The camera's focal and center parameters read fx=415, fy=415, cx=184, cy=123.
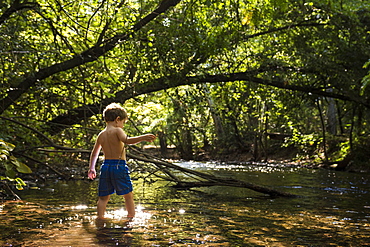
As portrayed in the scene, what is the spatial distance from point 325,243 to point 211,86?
890 centimetres

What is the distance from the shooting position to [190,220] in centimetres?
541

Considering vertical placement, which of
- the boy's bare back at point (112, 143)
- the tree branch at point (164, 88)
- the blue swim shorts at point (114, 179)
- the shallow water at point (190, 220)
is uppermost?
the tree branch at point (164, 88)

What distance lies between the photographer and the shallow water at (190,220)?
4172 mm

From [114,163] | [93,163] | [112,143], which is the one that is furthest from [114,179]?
[112,143]

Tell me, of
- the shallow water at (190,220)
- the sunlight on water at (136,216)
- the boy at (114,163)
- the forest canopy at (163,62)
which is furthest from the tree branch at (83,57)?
the sunlight on water at (136,216)

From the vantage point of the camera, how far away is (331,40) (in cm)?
1245

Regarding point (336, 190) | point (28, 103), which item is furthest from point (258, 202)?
point (28, 103)

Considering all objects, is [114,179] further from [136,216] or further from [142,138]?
[142,138]

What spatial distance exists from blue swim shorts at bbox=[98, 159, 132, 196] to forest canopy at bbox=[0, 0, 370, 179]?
6.15 ft

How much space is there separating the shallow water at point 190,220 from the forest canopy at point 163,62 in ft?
4.27

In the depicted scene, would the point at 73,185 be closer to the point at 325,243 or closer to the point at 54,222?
the point at 54,222

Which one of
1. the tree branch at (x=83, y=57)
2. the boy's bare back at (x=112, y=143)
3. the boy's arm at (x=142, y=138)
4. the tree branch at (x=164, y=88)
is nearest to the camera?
the boy's arm at (x=142, y=138)

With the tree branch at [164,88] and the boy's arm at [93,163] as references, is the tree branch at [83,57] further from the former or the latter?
the boy's arm at [93,163]

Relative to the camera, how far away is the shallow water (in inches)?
164
